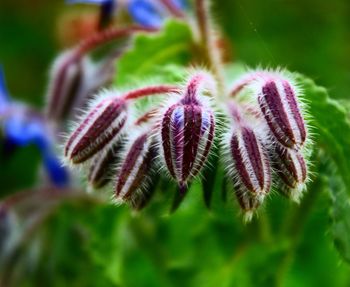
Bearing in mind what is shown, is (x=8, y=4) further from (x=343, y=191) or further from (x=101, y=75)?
(x=343, y=191)

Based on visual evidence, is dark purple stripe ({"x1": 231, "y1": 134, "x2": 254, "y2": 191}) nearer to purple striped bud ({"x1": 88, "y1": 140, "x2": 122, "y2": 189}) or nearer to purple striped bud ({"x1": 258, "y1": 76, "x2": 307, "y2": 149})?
purple striped bud ({"x1": 258, "y1": 76, "x2": 307, "y2": 149})

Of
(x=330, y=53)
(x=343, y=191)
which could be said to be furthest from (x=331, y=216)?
(x=330, y=53)


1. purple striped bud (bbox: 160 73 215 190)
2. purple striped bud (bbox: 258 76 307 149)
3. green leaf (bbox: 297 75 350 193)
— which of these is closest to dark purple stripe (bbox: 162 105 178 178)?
purple striped bud (bbox: 160 73 215 190)

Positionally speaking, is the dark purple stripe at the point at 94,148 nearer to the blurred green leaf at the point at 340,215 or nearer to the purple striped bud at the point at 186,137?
the purple striped bud at the point at 186,137

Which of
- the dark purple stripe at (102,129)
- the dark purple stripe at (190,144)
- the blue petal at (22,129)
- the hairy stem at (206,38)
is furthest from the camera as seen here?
the blue petal at (22,129)

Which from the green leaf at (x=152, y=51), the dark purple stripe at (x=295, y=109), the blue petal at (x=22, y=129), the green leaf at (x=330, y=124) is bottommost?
the blue petal at (x=22, y=129)

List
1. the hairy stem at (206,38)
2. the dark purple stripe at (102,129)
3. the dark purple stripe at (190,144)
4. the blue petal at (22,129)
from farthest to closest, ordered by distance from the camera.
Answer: the blue petal at (22,129)
the hairy stem at (206,38)
the dark purple stripe at (102,129)
the dark purple stripe at (190,144)

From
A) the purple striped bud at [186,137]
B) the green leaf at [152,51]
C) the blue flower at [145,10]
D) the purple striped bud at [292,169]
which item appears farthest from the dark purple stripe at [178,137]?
the blue flower at [145,10]
